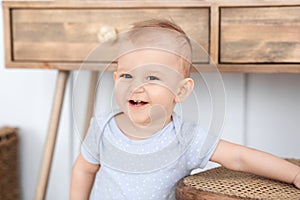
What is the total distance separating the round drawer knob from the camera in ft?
3.97

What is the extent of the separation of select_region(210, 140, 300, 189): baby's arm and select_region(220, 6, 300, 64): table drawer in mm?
255

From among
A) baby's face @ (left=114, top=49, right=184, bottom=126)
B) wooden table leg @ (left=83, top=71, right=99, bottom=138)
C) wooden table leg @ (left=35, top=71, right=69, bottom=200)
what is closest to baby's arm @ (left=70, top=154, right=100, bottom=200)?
A: baby's face @ (left=114, top=49, right=184, bottom=126)

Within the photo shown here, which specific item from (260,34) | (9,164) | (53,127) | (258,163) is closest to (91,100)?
(53,127)

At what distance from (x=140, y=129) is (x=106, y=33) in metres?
0.30

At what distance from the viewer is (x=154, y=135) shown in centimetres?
101

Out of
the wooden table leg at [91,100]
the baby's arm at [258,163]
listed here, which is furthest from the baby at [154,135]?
the wooden table leg at [91,100]

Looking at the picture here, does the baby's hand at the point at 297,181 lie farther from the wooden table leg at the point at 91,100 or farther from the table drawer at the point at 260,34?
the wooden table leg at the point at 91,100

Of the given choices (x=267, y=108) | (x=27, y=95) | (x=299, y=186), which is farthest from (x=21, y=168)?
(x=299, y=186)

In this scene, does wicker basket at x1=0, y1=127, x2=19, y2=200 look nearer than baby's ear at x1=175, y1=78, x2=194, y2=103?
No

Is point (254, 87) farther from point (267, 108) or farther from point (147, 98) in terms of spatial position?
point (147, 98)

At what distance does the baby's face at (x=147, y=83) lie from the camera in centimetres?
95

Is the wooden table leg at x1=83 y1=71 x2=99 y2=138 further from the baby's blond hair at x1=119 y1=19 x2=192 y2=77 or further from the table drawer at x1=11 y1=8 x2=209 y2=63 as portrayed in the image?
the baby's blond hair at x1=119 y1=19 x2=192 y2=77

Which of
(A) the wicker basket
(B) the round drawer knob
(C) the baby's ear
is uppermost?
(B) the round drawer knob

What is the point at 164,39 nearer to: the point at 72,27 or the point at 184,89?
the point at 184,89
